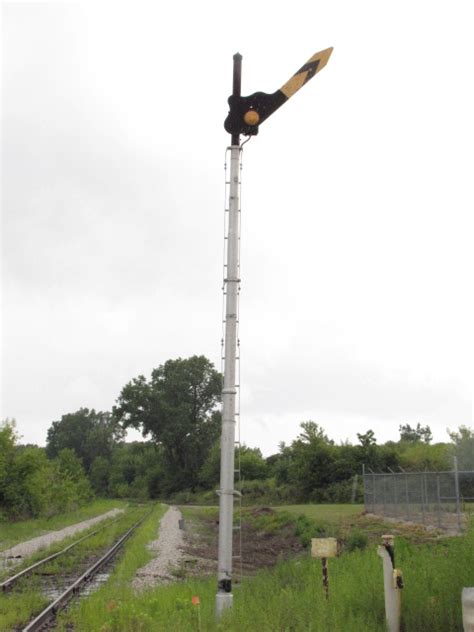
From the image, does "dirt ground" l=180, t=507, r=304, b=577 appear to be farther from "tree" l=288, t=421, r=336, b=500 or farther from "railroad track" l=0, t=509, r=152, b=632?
"tree" l=288, t=421, r=336, b=500

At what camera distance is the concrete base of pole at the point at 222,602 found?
8289mm

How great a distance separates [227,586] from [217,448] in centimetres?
7927

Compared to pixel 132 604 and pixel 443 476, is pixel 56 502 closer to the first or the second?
pixel 443 476

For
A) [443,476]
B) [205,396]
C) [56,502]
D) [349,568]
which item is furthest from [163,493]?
[349,568]

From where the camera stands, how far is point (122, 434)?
146 metres

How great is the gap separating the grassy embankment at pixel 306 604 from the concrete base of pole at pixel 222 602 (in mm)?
104

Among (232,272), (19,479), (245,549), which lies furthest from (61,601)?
(19,479)

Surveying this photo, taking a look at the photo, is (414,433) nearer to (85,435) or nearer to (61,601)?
(85,435)

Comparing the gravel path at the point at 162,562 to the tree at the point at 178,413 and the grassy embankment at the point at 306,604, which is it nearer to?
the grassy embankment at the point at 306,604

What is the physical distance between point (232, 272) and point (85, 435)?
145 meters

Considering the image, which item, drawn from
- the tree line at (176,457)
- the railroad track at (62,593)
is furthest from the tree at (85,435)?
the railroad track at (62,593)

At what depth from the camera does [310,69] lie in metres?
9.38

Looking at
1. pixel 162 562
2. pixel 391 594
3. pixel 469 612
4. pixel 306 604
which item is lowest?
pixel 162 562

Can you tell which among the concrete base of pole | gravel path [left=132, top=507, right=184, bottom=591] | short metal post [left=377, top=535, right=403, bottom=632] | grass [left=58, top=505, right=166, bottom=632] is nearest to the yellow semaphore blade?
short metal post [left=377, top=535, right=403, bottom=632]
